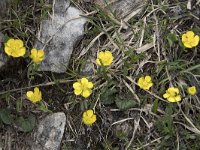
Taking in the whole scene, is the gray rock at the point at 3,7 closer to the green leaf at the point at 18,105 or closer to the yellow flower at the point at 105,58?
the green leaf at the point at 18,105

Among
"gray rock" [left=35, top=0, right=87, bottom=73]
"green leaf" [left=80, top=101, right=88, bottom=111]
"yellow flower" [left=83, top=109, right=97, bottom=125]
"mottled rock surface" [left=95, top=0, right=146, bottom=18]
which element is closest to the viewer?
"yellow flower" [left=83, top=109, right=97, bottom=125]

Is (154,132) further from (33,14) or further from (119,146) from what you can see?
(33,14)

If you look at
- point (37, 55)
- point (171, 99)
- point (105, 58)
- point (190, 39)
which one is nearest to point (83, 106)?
point (105, 58)

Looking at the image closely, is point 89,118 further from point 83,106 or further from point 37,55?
point 37,55

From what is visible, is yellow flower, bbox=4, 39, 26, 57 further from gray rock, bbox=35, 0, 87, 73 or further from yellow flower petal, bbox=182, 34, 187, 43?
yellow flower petal, bbox=182, 34, 187, 43

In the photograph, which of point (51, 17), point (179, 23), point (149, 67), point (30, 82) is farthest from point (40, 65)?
point (179, 23)

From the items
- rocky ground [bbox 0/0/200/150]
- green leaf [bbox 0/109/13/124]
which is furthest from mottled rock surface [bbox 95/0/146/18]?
green leaf [bbox 0/109/13/124]
